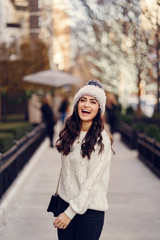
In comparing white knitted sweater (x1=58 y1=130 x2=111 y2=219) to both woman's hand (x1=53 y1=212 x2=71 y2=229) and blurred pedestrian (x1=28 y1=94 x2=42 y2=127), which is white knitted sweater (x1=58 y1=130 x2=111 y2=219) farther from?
blurred pedestrian (x1=28 y1=94 x2=42 y2=127)

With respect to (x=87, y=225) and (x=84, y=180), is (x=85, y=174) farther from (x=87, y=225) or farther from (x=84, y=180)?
(x=87, y=225)

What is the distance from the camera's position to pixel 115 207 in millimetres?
8148

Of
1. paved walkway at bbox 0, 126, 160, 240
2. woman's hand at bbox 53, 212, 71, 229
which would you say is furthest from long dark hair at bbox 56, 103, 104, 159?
paved walkway at bbox 0, 126, 160, 240

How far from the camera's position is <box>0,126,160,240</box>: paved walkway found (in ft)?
21.8

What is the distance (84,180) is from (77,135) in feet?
1.22

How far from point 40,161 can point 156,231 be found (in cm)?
776

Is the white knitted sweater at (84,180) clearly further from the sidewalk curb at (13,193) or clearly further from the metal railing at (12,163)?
the metal railing at (12,163)

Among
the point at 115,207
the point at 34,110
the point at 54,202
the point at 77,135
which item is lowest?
the point at 34,110

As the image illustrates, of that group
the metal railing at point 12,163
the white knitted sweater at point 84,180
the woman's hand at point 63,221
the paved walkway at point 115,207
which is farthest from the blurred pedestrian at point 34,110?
the woman's hand at point 63,221

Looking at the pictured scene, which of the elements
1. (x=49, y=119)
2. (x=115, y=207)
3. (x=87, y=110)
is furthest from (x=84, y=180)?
(x=49, y=119)

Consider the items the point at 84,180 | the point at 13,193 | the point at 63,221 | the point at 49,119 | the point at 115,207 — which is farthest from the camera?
the point at 49,119

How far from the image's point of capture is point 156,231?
670 cm

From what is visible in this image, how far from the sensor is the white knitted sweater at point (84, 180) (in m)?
3.58

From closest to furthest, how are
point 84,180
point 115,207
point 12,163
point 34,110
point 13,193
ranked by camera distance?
point 84,180
point 115,207
point 13,193
point 12,163
point 34,110
